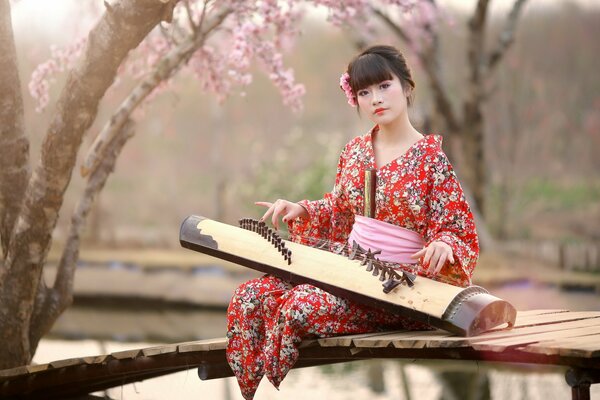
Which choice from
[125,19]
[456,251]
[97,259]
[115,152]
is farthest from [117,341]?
[456,251]

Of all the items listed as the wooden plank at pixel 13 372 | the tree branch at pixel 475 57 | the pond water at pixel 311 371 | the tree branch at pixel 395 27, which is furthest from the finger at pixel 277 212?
the tree branch at pixel 475 57

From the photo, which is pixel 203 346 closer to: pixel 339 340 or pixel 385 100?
pixel 339 340

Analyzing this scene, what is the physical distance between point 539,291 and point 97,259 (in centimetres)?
703

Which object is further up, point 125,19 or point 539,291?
point 539,291

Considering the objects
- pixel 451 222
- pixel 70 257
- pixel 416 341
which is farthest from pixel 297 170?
pixel 416 341

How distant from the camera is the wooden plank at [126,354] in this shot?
3.90 m

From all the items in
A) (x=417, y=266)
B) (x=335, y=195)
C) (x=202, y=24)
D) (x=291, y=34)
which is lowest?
(x=417, y=266)

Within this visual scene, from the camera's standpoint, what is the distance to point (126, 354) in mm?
3941

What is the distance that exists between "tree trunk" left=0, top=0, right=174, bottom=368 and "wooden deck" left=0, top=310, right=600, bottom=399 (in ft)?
1.14

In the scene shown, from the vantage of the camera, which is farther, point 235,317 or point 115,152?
point 115,152

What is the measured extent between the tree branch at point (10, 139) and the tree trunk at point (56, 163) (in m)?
0.07

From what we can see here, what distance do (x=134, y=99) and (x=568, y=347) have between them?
2750mm

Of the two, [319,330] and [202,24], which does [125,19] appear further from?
[319,330]

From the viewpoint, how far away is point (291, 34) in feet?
18.7
